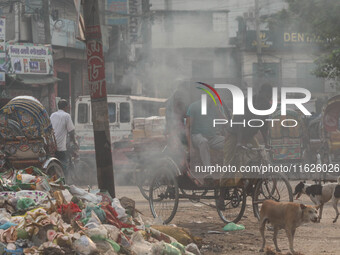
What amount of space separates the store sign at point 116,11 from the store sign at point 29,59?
261 inches

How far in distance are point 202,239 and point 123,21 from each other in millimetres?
26757

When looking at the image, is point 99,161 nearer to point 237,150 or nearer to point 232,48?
point 237,150

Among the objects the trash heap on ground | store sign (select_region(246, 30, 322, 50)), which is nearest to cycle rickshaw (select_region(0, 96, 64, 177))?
the trash heap on ground

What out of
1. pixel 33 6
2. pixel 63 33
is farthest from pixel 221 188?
pixel 63 33

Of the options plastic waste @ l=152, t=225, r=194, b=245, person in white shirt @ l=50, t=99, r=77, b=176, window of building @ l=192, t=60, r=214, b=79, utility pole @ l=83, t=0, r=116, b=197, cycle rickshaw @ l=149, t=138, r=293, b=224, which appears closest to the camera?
plastic waste @ l=152, t=225, r=194, b=245

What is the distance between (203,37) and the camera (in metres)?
49.8

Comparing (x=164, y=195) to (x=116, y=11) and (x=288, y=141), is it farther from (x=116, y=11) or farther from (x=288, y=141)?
(x=116, y=11)

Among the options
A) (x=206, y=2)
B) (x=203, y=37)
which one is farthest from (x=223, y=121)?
(x=206, y=2)

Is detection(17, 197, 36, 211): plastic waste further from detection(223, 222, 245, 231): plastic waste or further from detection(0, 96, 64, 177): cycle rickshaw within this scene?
Answer: detection(0, 96, 64, 177): cycle rickshaw

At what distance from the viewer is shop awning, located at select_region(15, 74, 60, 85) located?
2648cm

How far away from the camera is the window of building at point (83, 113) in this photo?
18922 millimetres

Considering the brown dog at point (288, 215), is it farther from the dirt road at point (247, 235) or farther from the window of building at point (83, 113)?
the window of building at point (83, 113)

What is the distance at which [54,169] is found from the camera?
1059cm

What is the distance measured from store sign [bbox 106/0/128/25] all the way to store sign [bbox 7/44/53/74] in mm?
6633
